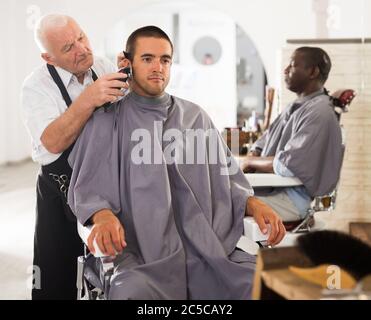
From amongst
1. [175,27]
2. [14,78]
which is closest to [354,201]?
[14,78]

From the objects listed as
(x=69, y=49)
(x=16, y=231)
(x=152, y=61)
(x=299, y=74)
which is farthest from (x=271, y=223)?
(x=16, y=231)

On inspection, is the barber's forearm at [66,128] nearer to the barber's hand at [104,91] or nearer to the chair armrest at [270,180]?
the barber's hand at [104,91]

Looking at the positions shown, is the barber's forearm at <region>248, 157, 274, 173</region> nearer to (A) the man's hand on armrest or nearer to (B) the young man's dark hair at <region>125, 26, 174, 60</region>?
(A) the man's hand on armrest

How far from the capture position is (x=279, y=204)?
2.17m

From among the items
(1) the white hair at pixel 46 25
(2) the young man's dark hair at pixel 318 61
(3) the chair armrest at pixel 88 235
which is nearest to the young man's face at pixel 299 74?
(2) the young man's dark hair at pixel 318 61

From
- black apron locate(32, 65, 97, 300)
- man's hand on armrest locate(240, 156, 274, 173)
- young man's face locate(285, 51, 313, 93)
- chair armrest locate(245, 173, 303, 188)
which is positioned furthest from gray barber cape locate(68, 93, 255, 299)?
young man's face locate(285, 51, 313, 93)

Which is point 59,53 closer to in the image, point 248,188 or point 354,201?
point 248,188

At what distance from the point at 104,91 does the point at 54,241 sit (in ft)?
2.08

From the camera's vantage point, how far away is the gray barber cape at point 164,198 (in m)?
1.42

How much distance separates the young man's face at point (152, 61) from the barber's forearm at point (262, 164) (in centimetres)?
90

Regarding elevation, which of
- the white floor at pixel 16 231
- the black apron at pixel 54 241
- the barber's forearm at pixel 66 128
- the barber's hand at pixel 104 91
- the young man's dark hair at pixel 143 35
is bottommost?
the white floor at pixel 16 231

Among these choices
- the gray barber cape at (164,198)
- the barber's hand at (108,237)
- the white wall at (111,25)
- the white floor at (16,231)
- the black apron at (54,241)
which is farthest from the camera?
the white wall at (111,25)

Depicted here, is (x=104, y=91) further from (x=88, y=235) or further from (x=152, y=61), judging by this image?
(x=88, y=235)

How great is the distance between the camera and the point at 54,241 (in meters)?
1.83
